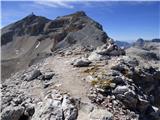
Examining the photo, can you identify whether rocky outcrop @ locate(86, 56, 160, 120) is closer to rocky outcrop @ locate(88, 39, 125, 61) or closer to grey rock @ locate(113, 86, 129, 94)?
grey rock @ locate(113, 86, 129, 94)

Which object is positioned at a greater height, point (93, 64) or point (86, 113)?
point (93, 64)

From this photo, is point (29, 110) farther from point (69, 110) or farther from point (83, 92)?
point (83, 92)

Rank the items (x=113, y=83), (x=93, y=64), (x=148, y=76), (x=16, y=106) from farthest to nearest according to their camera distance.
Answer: (x=148, y=76)
(x=93, y=64)
(x=113, y=83)
(x=16, y=106)

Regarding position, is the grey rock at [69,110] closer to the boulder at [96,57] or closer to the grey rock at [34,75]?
the grey rock at [34,75]

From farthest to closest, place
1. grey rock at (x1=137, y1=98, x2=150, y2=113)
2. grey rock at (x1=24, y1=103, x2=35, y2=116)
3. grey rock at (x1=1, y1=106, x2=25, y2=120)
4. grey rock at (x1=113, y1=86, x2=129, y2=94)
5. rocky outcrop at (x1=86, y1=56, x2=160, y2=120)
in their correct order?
grey rock at (x1=137, y1=98, x2=150, y2=113) → grey rock at (x1=113, y1=86, x2=129, y2=94) → rocky outcrop at (x1=86, y1=56, x2=160, y2=120) → grey rock at (x1=24, y1=103, x2=35, y2=116) → grey rock at (x1=1, y1=106, x2=25, y2=120)

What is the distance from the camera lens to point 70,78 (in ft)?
95.7

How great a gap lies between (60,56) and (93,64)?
762cm

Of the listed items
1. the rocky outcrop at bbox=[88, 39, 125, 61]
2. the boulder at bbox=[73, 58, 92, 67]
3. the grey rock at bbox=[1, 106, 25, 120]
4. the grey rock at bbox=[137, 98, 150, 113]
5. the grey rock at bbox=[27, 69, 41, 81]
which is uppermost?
the rocky outcrop at bbox=[88, 39, 125, 61]

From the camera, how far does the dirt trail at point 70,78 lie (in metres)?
26.0

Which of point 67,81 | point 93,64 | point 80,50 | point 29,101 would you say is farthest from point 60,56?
point 29,101

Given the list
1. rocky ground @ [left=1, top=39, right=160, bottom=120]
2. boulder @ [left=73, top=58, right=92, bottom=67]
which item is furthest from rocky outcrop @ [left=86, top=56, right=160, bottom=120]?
boulder @ [left=73, top=58, right=92, bottom=67]

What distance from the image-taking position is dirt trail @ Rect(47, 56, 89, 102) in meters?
26.0

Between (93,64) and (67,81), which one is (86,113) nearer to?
(67,81)

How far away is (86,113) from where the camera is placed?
2341cm
